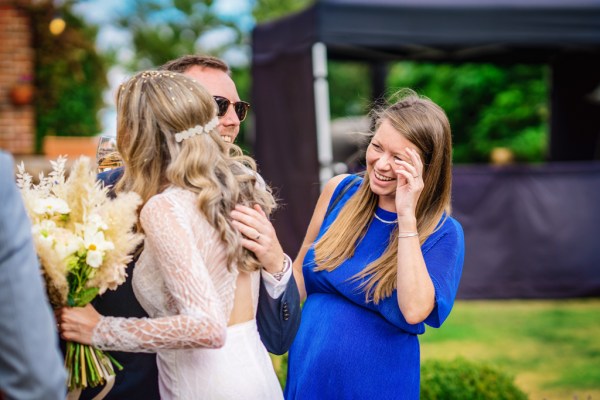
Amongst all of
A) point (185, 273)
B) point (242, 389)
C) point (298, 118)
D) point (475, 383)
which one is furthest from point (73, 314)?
point (298, 118)

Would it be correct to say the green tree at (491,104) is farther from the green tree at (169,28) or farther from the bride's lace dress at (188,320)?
the bride's lace dress at (188,320)

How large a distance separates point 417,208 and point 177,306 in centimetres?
114

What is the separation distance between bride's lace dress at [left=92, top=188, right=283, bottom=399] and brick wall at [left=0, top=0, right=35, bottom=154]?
890cm

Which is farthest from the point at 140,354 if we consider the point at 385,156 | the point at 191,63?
the point at 191,63

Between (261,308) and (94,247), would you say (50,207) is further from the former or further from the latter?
(261,308)

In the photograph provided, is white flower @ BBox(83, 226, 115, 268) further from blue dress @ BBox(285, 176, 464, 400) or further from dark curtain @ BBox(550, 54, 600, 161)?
dark curtain @ BBox(550, 54, 600, 161)

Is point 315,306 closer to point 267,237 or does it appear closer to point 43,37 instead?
point 267,237

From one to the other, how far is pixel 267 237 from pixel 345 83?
29642 millimetres

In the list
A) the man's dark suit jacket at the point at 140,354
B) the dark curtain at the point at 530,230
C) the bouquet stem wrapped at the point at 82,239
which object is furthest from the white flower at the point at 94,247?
→ the dark curtain at the point at 530,230

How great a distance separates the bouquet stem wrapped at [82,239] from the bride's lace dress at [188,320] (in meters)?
0.07

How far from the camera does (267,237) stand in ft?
7.39

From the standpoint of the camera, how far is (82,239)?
191 cm

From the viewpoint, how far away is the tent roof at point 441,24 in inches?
300

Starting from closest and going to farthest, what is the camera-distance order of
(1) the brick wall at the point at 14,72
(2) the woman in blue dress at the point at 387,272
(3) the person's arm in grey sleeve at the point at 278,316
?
(3) the person's arm in grey sleeve at the point at 278,316, (2) the woman in blue dress at the point at 387,272, (1) the brick wall at the point at 14,72
